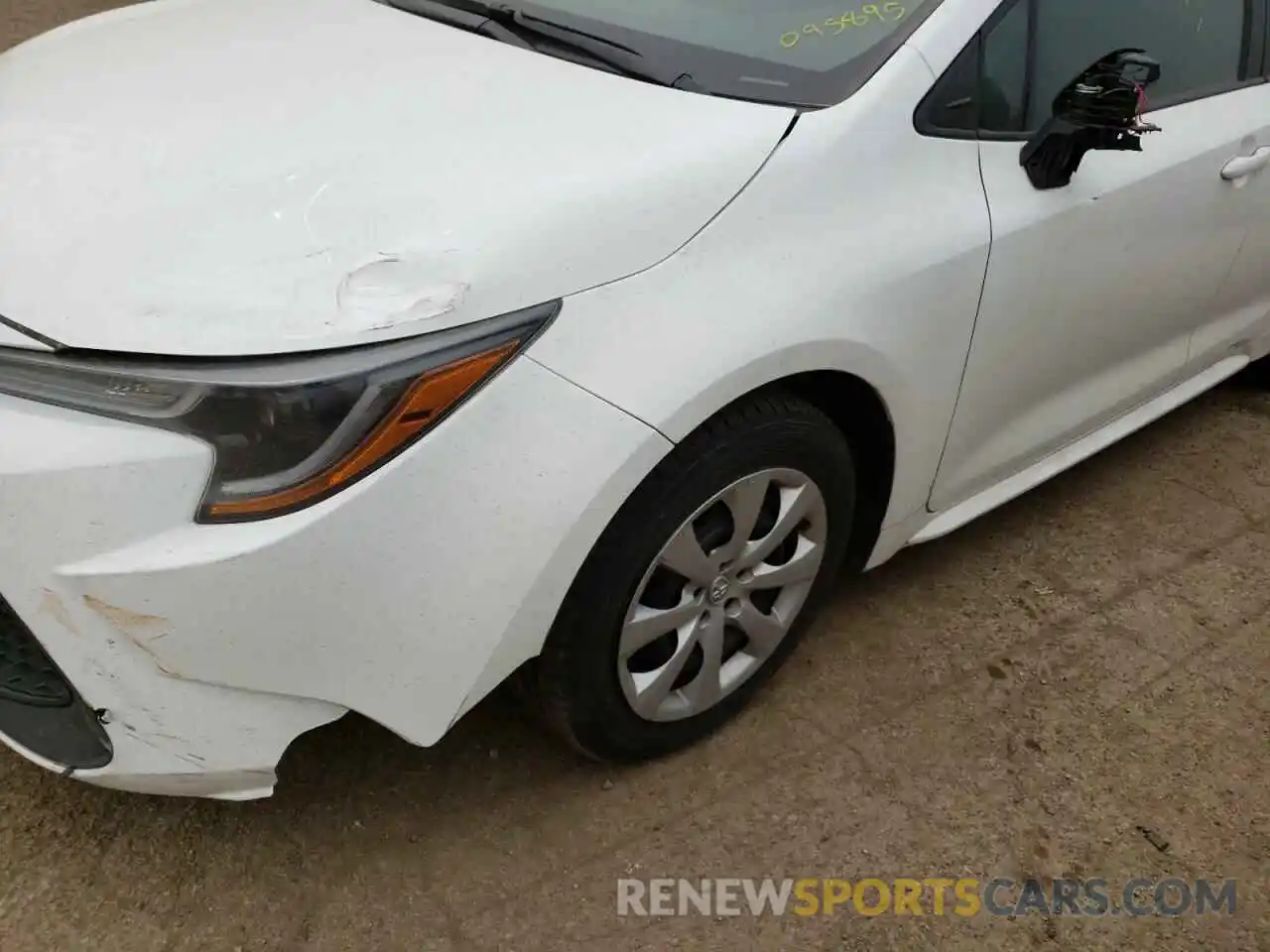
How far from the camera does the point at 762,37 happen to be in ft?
6.07

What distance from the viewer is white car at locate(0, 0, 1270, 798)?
1.32m

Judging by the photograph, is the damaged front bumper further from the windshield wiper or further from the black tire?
the windshield wiper

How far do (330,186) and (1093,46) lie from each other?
1550 millimetres

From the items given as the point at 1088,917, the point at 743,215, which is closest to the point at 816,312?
the point at 743,215

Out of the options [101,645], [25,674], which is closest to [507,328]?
[101,645]

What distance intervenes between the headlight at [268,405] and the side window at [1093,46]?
121cm

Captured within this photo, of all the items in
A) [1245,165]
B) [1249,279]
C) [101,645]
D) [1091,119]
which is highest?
[1091,119]

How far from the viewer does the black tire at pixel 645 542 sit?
162 cm

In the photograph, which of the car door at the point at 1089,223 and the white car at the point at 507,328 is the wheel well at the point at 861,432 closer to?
the white car at the point at 507,328

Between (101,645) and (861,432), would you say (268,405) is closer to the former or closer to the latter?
(101,645)

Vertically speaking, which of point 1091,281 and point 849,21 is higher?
point 849,21

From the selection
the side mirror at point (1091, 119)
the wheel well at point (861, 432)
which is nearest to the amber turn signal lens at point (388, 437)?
the wheel well at point (861, 432)

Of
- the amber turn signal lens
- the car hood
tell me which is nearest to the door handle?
the car hood

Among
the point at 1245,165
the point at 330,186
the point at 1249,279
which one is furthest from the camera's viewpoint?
the point at 1249,279
